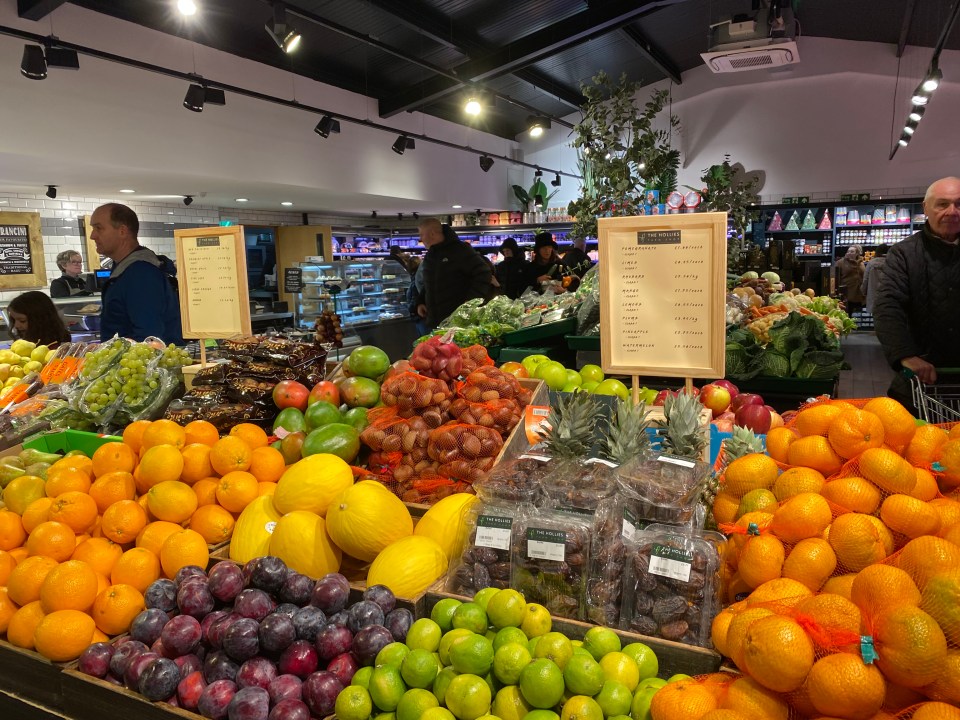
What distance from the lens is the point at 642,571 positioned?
51.5 inches

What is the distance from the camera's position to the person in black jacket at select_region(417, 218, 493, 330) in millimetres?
6438

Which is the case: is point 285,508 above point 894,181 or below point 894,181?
below

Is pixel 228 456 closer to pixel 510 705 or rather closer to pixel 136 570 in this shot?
pixel 136 570

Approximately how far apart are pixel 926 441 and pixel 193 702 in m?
1.66

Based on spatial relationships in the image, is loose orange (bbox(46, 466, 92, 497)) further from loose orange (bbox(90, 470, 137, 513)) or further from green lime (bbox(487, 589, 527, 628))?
green lime (bbox(487, 589, 527, 628))

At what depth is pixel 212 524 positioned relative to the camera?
5.92 ft

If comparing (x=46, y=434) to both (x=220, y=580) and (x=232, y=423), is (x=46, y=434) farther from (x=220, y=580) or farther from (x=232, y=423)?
(x=220, y=580)

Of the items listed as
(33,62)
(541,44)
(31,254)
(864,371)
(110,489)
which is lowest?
(864,371)

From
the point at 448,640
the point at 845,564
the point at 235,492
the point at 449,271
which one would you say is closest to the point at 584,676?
the point at 448,640

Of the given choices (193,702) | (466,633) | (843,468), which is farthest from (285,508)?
(843,468)

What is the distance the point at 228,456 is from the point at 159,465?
0.62 ft

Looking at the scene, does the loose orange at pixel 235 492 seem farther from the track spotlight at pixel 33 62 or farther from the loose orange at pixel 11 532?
the track spotlight at pixel 33 62

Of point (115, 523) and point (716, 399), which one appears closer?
point (115, 523)

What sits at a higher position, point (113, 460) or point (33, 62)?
point (33, 62)
